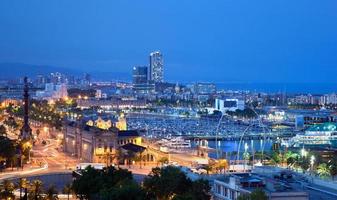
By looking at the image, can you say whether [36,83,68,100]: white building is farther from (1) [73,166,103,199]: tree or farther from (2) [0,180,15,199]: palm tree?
(1) [73,166,103,199]: tree

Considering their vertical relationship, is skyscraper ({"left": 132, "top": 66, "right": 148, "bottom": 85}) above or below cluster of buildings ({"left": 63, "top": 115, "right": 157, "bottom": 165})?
above

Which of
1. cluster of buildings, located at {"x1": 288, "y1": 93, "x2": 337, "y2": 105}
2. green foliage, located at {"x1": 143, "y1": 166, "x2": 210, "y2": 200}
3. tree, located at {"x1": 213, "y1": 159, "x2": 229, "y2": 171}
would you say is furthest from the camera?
cluster of buildings, located at {"x1": 288, "y1": 93, "x2": 337, "y2": 105}

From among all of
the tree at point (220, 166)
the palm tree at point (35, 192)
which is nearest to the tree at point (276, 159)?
the tree at point (220, 166)

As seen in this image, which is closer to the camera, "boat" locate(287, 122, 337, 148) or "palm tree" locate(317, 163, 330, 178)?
"palm tree" locate(317, 163, 330, 178)

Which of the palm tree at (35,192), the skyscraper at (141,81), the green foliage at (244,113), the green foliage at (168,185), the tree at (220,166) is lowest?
the palm tree at (35,192)

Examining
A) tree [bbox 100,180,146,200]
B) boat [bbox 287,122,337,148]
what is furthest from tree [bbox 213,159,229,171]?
boat [bbox 287,122,337,148]

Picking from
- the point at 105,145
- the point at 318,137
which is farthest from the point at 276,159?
the point at 318,137

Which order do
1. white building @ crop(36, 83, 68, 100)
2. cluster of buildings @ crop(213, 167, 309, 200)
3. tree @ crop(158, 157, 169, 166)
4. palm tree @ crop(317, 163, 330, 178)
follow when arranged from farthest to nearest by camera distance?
white building @ crop(36, 83, 68, 100), tree @ crop(158, 157, 169, 166), palm tree @ crop(317, 163, 330, 178), cluster of buildings @ crop(213, 167, 309, 200)

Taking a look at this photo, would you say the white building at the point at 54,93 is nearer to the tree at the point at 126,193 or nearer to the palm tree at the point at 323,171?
the palm tree at the point at 323,171

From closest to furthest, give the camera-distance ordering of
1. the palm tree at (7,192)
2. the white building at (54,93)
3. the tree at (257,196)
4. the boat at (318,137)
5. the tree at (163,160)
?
the tree at (257,196)
the palm tree at (7,192)
the tree at (163,160)
the boat at (318,137)
the white building at (54,93)

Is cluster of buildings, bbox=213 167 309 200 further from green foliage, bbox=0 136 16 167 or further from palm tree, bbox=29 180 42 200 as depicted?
green foliage, bbox=0 136 16 167

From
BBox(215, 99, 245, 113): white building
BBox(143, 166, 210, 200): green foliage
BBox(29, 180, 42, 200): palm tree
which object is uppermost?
BBox(215, 99, 245, 113): white building
